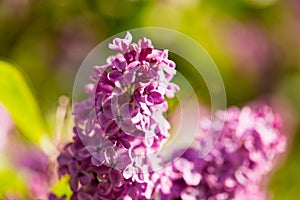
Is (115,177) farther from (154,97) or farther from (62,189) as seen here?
(62,189)

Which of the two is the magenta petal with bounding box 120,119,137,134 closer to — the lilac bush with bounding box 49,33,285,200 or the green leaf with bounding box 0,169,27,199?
the lilac bush with bounding box 49,33,285,200

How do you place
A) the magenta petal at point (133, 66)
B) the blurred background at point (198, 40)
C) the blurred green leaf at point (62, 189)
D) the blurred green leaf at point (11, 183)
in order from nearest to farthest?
the magenta petal at point (133, 66)
the blurred green leaf at point (62, 189)
the blurred green leaf at point (11, 183)
the blurred background at point (198, 40)

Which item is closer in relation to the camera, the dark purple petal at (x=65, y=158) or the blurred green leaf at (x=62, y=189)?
the dark purple petal at (x=65, y=158)

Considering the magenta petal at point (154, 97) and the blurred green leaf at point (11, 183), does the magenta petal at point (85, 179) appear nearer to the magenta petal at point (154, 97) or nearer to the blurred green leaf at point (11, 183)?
the magenta petal at point (154, 97)

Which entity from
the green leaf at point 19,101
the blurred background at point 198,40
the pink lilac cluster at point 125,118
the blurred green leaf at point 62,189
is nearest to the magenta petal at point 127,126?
the pink lilac cluster at point 125,118

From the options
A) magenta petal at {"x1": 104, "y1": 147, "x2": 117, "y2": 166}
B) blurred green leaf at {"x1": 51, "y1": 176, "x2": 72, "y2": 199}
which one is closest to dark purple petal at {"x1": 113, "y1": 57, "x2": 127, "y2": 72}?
magenta petal at {"x1": 104, "y1": 147, "x2": 117, "y2": 166}

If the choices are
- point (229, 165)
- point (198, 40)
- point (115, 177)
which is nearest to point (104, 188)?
point (115, 177)
